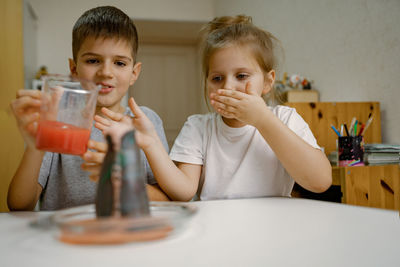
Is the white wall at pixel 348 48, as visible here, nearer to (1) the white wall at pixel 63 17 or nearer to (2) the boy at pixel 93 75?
(2) the boy at pixel 93 75

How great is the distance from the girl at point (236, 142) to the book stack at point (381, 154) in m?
0.73

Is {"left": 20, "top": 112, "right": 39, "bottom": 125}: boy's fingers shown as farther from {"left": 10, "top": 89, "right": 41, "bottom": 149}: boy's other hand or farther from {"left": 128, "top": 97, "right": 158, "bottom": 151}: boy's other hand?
{"left": 128, "top": 97, "right": 158, "bottom": 151}: boy's other hand

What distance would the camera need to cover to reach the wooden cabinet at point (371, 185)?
1.43 metres

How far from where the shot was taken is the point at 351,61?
1958 millimetres

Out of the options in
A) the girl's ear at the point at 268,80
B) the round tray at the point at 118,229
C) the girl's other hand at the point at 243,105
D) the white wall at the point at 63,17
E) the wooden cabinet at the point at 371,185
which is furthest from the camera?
the white wall at the point at 63,17

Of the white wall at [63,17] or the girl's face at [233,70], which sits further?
the white wall at [63,17]

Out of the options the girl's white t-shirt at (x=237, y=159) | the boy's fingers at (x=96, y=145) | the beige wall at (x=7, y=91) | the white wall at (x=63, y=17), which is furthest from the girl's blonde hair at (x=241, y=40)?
the white wall at (x=63, y=17)

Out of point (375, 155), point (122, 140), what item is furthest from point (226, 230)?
point (375, 155)

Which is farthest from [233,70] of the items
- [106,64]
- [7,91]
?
[7,91]

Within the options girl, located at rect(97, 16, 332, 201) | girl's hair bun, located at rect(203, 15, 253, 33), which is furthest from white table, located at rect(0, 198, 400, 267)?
girl's hair bun, located at rect(203, 15, 253, 33)

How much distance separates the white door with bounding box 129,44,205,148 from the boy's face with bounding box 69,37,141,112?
3.46 m

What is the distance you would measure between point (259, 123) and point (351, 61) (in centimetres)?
146

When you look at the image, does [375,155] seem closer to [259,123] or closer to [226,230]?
[259,123]

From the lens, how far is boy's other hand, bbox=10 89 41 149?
511mm
